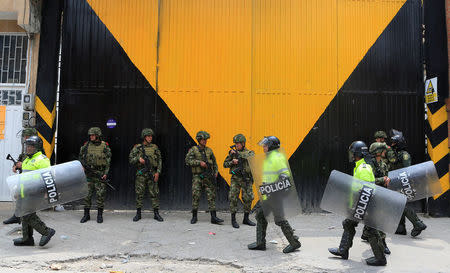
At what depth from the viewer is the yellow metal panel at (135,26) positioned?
8.21 m

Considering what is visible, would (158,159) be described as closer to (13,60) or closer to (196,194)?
(196,194)

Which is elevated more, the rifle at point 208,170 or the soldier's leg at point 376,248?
the rifle at point 208,170

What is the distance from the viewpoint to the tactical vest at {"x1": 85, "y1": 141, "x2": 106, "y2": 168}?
7.13m

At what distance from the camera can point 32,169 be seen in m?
5.12

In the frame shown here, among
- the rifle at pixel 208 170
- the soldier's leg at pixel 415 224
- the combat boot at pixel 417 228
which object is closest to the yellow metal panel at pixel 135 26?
the rifle at pixel 208 170

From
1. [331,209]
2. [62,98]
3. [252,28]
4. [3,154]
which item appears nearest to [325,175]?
[331,209]

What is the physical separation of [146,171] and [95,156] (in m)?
1.10

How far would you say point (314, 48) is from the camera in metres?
8.34

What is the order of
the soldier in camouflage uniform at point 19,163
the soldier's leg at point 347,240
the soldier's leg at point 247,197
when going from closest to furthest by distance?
the soldier's leg at point 347,240 → the soldier in camouflage uniform at point 19,163 → the soldier's leg at point 247,197

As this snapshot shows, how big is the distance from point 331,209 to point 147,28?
602 cm

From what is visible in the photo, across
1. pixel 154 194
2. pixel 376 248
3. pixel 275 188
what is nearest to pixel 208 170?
pixel 154 194

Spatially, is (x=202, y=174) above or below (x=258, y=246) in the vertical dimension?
above

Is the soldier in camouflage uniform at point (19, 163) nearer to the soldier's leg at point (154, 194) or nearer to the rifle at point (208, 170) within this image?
the soldier's leg at point (154, 194)

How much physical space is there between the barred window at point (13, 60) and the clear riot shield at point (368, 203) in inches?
308
